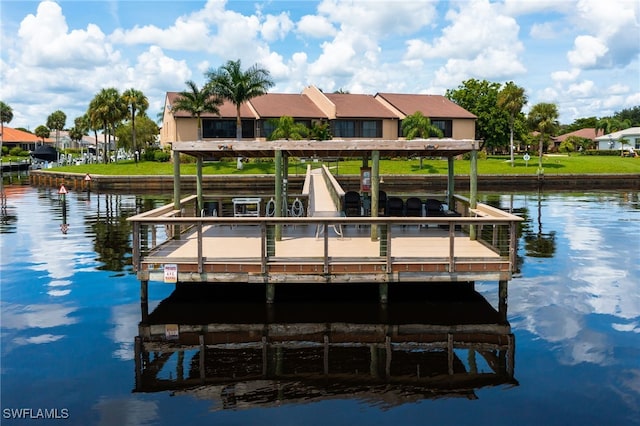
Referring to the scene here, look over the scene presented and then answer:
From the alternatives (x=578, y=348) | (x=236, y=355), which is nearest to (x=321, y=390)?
(x=236, y=355)

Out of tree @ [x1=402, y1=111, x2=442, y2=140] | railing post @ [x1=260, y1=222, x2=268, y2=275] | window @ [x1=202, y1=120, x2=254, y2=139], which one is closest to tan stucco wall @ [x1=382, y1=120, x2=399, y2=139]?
tree @ [x1=402, y1=111, x2=442, y2=140]

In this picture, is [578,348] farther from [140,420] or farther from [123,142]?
[123,142]

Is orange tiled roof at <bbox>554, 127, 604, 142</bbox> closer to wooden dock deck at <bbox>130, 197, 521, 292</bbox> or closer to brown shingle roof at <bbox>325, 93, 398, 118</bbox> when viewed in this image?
brown shingle roof at <bbox>325, 93, 398, 118</bbox>

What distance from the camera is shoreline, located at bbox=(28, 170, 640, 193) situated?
158 feet

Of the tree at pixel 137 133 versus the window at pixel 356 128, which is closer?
the window at pixel 356 128

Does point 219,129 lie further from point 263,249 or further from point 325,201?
point 263,249

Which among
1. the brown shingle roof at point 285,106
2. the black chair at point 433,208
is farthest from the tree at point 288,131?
the black chair at point 433,208

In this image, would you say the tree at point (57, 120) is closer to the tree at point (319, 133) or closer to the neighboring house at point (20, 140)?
the neighboring house at point (20, 140)

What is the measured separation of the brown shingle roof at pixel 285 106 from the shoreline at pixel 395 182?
48.9ft

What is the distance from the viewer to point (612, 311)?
12.1m

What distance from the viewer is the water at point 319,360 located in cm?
769

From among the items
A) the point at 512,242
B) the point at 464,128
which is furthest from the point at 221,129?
the point at 512,242

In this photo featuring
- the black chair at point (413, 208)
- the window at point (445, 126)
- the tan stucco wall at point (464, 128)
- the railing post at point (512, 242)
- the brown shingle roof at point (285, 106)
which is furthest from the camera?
the tan stucco wall at point (464, 128)

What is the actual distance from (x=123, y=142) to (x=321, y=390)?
229ft
